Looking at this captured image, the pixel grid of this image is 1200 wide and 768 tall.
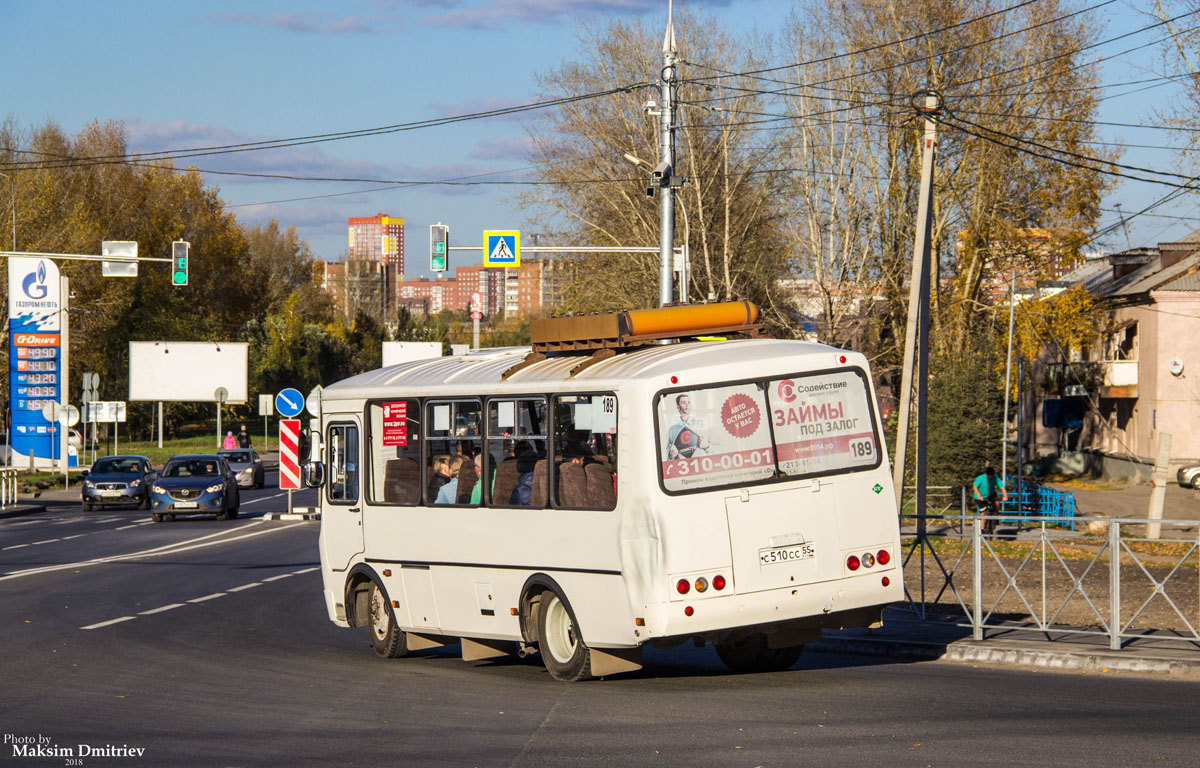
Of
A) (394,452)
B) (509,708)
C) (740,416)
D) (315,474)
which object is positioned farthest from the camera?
(315,474)

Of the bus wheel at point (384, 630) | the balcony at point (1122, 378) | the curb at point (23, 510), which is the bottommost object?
the curb at point (23, 510)

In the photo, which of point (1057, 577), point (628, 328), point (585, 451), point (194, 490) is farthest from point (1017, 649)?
point (194, 490)

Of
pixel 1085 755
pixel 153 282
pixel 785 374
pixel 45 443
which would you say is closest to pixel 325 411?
pixel 785 374

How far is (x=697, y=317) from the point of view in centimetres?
1277

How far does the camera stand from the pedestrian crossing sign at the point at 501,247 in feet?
109

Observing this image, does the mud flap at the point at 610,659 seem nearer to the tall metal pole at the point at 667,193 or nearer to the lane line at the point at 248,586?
the lane line at the point at 248,586

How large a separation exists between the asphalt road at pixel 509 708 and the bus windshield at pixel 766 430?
1678mm

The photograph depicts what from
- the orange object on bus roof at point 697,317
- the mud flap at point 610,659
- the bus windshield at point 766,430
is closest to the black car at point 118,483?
the orange object on bus roof at point 697,317

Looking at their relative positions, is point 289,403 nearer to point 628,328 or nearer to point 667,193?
point 667,193

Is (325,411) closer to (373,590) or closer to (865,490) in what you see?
(373,590)

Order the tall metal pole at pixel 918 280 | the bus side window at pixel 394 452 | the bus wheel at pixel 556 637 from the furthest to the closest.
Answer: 1. the tall metal pole at pixel 918 280
2. the bus side window at pixel 394 452
3. the bus wheel at pixel 556 637

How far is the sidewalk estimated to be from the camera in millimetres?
11719

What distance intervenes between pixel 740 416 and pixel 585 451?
1280 mm

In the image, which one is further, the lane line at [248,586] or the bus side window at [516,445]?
the lane line at [248,586]
